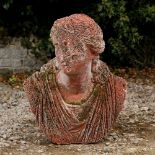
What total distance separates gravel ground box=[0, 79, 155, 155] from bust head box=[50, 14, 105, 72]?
830 millimetres

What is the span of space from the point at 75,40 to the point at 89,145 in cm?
107

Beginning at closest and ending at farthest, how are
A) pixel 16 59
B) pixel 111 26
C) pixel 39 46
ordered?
1. pixel 111 26
2. pixel 39 46
3. pixel 16 59

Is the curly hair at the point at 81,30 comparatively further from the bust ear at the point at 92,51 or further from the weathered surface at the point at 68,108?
the weathered surface at the point at 68,108

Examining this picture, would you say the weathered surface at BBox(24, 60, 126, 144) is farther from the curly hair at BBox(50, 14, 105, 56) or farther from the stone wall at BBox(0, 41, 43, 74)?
the stone wall at BBox(0, 41, 43, 74)

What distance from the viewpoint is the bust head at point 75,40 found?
6.16 meters

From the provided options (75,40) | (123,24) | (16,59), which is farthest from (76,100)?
(16,59)

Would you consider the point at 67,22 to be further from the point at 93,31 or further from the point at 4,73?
the point at 4,73

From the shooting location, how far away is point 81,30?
620 cm

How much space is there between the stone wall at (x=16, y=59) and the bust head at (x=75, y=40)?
351 cm

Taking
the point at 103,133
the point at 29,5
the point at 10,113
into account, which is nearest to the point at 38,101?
the point at 103,133

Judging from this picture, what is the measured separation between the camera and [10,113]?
7688mm

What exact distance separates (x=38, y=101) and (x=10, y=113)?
131cm

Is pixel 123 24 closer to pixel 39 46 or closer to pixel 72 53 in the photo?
pixel 39 46

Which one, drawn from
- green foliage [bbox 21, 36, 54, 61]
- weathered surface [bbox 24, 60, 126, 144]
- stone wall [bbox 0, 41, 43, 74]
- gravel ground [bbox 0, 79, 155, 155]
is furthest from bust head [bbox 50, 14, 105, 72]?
stone wall [bbox 0, 41, 43, 74]
